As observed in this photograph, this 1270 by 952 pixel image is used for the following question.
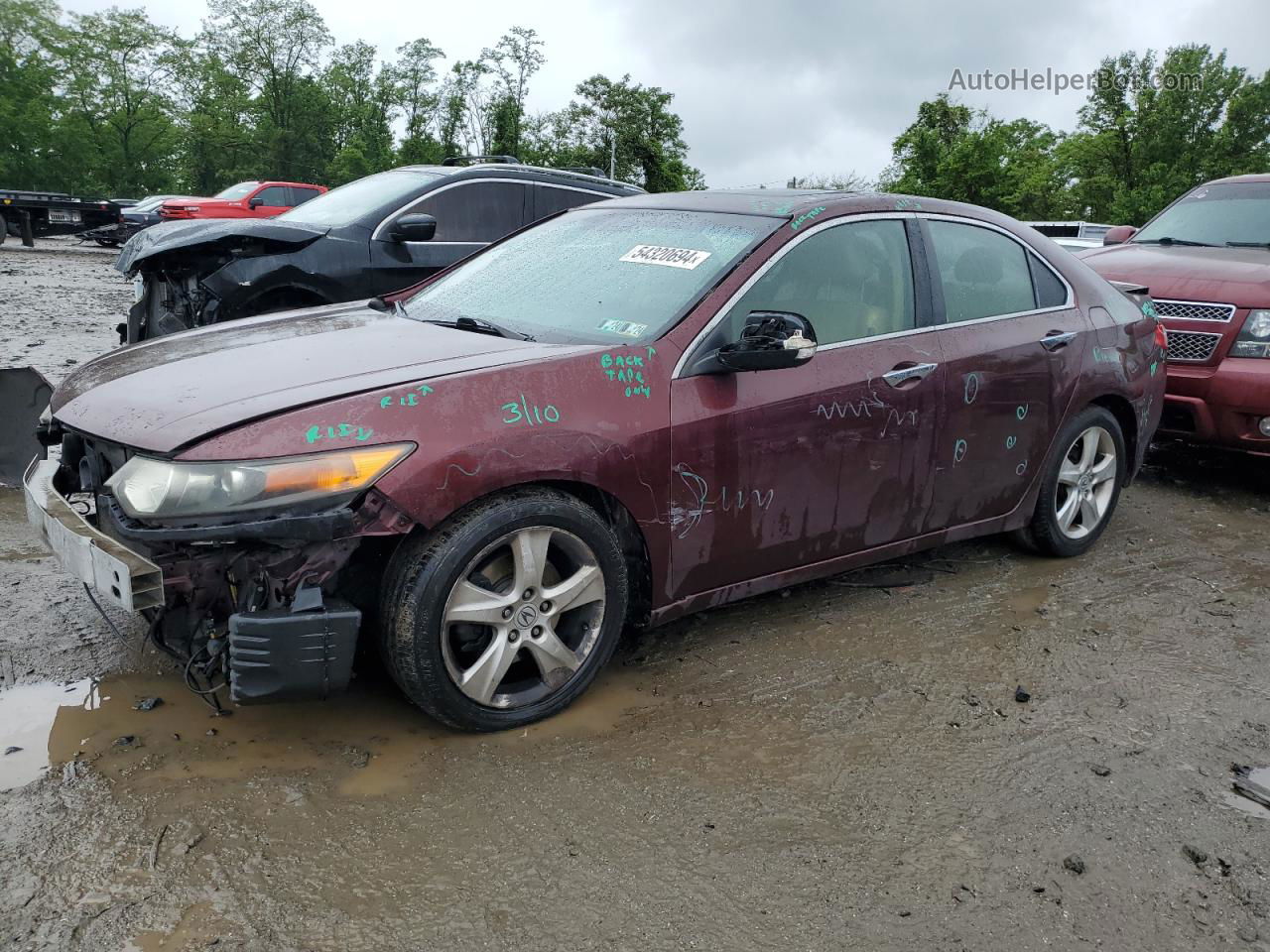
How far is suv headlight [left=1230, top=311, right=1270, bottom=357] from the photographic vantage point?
597cm

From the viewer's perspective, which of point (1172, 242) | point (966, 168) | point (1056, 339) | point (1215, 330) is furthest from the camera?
point (966, 168)

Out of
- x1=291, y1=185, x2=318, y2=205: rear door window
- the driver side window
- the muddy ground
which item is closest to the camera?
the muddy ground

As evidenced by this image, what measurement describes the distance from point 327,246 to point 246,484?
4423 mm

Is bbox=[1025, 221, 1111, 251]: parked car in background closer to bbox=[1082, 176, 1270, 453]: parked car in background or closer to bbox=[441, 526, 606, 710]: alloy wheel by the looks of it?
bbox=[1082, 176, 1270, 453]: parked car in background

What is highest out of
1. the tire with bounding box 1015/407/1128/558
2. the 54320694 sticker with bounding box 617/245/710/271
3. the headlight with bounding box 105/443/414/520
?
the 54320694 sticker with bounding box 617/245/710/271

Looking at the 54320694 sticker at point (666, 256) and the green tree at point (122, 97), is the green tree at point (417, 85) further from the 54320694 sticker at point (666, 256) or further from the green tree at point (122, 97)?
the 54320694 sticker at point (666, 256)

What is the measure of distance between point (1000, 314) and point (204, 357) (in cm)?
310

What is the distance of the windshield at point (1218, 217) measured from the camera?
7.07 metres

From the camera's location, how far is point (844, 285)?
12.8ft

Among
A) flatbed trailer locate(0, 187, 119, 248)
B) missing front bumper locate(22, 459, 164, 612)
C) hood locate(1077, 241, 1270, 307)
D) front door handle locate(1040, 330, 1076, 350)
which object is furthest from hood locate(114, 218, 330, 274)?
flatbed trailer locate(0, 187, 119, 248)

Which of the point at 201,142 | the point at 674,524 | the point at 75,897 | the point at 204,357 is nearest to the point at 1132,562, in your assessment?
the point at 674,524

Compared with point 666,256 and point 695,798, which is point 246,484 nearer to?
point 695,798

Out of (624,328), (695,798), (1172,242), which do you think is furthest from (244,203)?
(695,798)

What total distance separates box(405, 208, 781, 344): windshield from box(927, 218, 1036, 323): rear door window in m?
0.87
